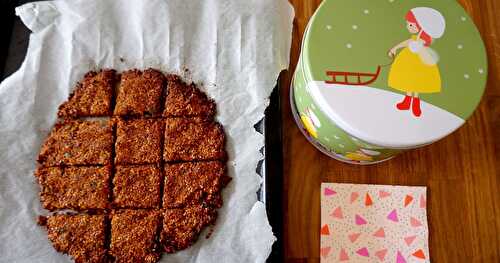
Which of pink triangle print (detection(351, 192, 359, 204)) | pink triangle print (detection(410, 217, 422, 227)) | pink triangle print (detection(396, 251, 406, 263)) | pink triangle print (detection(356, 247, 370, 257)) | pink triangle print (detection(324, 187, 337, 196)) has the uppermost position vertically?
pink triangle print (detection(324, 187, 337, 196))

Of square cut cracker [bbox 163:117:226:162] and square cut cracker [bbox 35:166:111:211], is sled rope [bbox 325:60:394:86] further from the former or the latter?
square cut cracker [bbox 35:166:111:211]

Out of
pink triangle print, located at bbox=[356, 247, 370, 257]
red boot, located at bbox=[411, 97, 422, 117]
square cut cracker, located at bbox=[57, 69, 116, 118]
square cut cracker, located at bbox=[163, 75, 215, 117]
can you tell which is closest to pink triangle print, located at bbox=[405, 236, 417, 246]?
pink triangle print, located at bbox=[356, 247, 370, 257]

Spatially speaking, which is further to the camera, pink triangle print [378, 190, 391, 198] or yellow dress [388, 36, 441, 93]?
pink triangle print [378, 190, 391, 198]

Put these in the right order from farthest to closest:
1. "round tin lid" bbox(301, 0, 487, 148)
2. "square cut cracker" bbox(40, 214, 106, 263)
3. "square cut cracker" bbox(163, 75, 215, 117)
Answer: "square cut cracker" bbox(163, 75, 215, 117)
"square cut cracker" bbox(40, 214, 106, 263)
"round tin lid" bbox(301, 0, 487, 148)

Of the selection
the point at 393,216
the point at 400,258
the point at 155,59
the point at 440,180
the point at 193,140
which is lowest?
the point at 400,258

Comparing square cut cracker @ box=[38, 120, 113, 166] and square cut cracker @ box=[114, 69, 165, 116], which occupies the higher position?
square cut cracker @ box=[114, 69, 165, 116]

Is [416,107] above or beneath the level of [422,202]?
above

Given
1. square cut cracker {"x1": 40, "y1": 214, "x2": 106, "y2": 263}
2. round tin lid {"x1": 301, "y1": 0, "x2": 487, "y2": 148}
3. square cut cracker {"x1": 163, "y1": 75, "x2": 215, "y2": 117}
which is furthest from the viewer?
square cut cracker {"x1": 163, "y1": 75, "x2": 215, "y2": 117}

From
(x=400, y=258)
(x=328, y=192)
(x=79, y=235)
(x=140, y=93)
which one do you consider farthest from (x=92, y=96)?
(x=400, y=258)

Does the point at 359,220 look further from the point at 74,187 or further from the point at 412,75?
the point at 74,187
